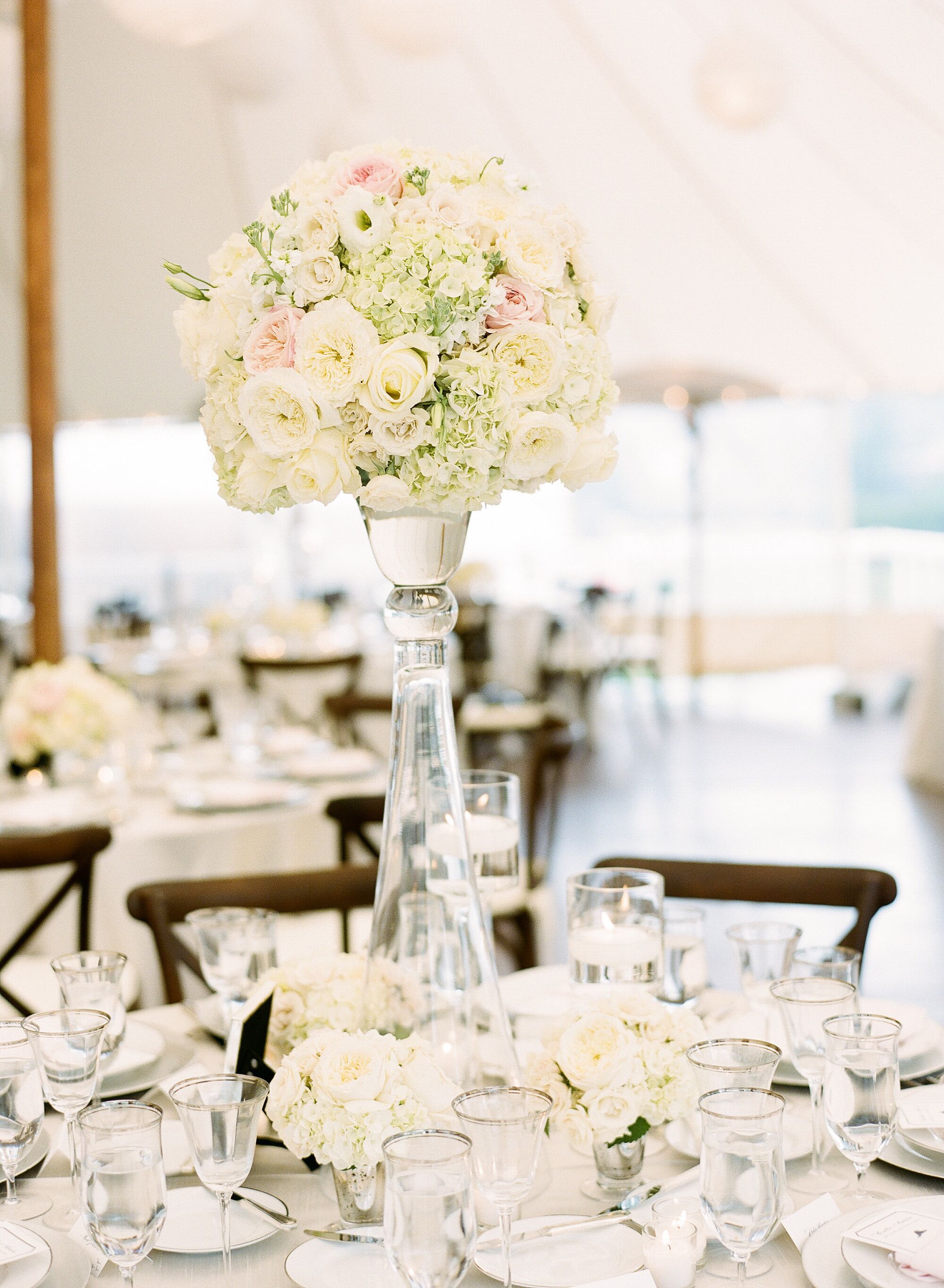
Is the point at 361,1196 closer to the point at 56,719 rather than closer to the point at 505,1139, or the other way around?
the point at 505,1139

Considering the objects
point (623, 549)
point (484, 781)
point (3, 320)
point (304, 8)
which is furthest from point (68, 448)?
point (484, 781)

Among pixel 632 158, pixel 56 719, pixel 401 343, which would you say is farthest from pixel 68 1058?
pixel 632 158

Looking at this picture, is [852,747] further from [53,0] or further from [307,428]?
[307,428]

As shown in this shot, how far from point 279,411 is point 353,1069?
0.58 meters

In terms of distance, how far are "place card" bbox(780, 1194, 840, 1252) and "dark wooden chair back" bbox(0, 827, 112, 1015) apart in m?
1.59

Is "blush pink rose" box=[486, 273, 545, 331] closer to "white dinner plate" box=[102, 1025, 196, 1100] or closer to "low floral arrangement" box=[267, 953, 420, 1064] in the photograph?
"low floral arrangement" box=[267, 953, 420, 1064]

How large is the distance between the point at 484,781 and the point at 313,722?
488cm

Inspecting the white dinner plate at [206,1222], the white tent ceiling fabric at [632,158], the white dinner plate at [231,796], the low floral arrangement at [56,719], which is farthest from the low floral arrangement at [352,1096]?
the white tent ceiling fabric at [632,158]

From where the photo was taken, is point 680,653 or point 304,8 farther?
point 680,653

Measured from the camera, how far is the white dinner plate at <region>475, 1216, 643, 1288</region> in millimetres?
1139

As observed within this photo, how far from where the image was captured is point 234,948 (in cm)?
166

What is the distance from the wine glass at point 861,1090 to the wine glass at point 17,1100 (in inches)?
27.0

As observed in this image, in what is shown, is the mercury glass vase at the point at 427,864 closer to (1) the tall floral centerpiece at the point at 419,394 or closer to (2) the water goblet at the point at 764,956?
(1) the tall floral centerpiece at the point at 419,394

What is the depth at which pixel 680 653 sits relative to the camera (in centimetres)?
1298
